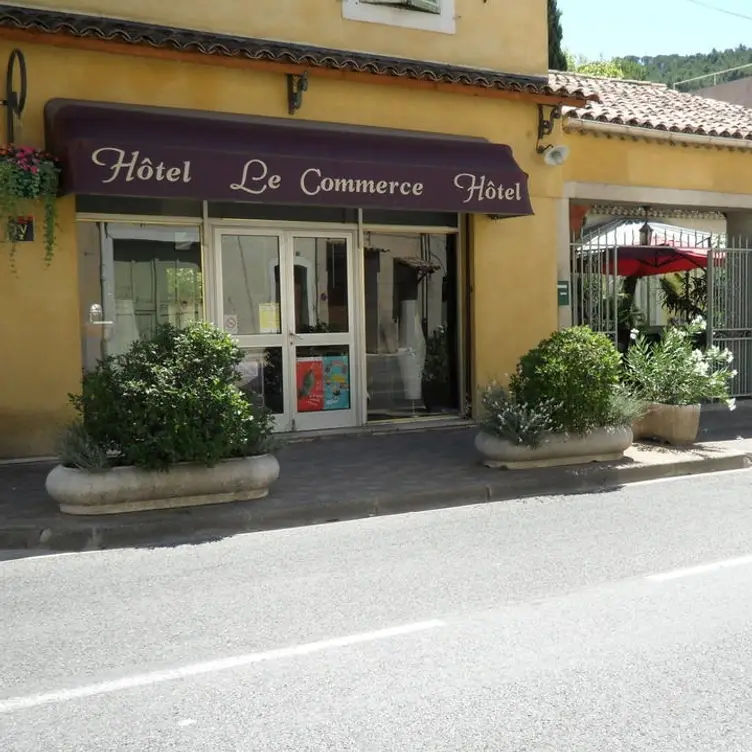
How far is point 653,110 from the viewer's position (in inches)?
579

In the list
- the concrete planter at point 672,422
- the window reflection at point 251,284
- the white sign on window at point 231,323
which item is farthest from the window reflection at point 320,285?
the concrete planter at point 672,422

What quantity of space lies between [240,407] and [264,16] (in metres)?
5.22

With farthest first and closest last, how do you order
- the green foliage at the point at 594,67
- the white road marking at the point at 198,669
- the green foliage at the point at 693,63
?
the green foliage at the point at 693,63, the green foliage at the point at 594,67, the white road marking at the point at 198,669

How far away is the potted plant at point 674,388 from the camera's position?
10680mm

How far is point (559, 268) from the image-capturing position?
1272cm

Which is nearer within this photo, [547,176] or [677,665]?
[677,665]

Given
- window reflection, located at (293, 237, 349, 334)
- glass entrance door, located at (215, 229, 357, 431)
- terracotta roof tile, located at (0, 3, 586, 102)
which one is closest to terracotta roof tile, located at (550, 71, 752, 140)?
terracotta roof tile, located at (0, 3, 586, 102)

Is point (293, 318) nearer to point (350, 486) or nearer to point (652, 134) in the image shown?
point (350, 486)

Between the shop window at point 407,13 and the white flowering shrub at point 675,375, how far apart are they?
461 cm

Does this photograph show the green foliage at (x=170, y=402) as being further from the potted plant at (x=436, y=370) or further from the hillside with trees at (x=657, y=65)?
the hillside with trees at (x=657, y=65)

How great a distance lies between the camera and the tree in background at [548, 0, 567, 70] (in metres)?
27.4

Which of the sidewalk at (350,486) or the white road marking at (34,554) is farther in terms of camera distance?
the sidewalk at (350,486)

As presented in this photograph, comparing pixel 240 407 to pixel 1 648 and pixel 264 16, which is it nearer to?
pixel 1 648

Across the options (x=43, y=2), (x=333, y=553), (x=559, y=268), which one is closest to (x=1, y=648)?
(x=333, y=553)
